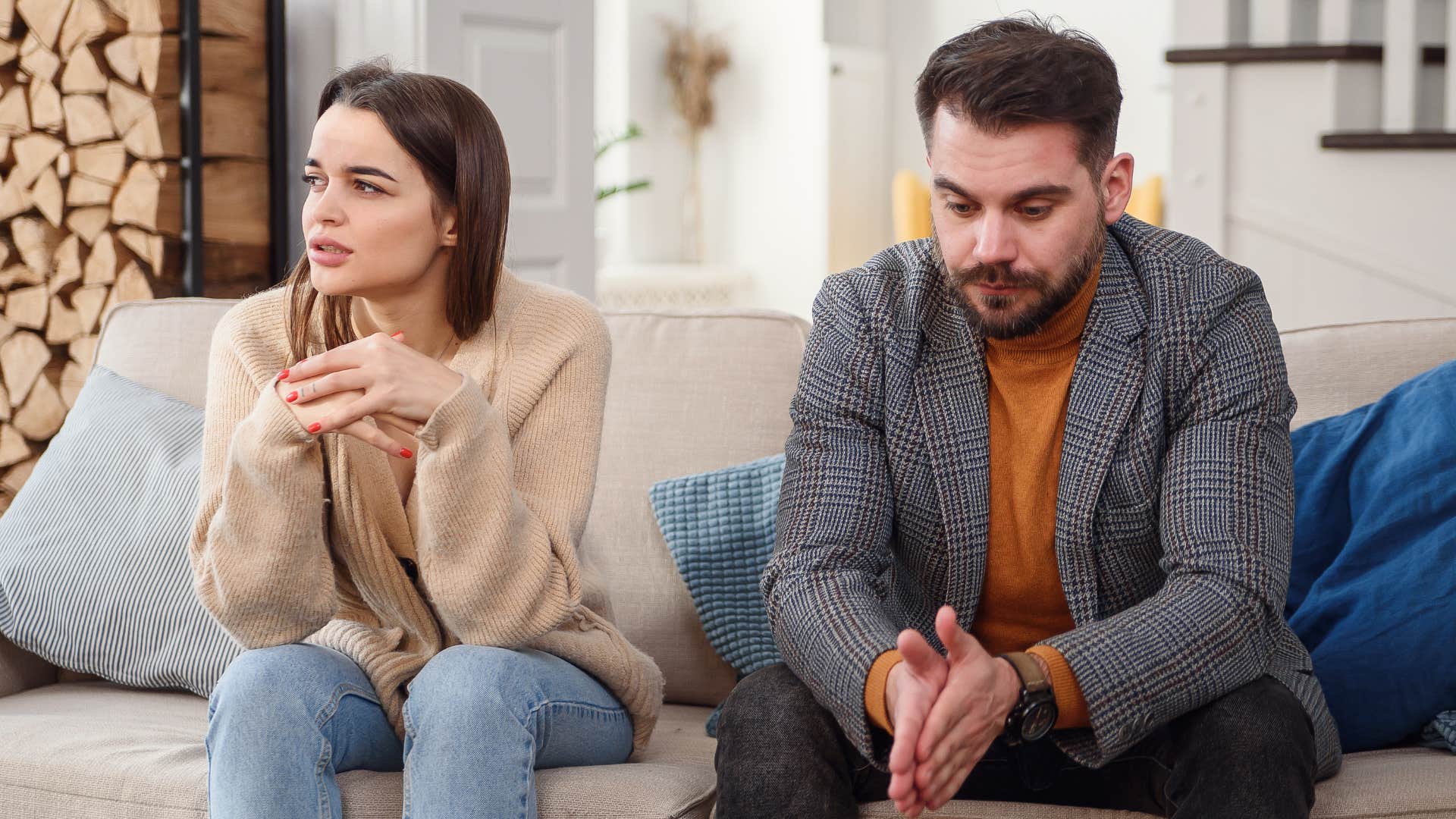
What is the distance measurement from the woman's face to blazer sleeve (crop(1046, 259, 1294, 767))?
751 millimetres

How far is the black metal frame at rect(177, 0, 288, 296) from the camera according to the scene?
8.87 feet

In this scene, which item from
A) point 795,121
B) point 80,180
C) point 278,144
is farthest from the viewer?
point 795,121

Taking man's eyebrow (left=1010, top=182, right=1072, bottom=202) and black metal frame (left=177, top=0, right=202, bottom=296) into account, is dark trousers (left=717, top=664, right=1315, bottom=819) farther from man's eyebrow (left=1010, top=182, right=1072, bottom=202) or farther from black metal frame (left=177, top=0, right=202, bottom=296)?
black metal frame (left=177, top=0, right=202, bottom=296)

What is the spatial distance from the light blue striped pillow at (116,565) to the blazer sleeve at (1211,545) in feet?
3.55

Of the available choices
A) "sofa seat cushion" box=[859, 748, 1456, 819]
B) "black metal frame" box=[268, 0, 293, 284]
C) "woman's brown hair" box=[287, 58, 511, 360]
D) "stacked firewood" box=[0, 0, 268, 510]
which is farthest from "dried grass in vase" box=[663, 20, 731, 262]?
"sofa seat cushion" box=[859, 748, 1456, 819]

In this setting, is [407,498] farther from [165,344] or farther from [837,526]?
[165,344]

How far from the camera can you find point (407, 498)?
152cm

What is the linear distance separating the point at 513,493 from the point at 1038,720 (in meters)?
0.54

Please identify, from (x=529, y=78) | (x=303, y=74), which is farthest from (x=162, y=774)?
(x=529, y=78)

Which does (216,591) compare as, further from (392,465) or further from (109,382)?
(109,382)

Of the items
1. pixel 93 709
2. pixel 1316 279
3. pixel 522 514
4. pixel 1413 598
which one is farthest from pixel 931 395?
pixel 1316 279

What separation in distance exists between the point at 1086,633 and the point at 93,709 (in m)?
1.18

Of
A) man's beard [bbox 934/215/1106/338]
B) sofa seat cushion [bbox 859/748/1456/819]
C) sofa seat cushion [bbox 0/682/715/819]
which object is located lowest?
sofa seat cushion [bbox 0/682/715/819]

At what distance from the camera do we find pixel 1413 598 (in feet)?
5.00
